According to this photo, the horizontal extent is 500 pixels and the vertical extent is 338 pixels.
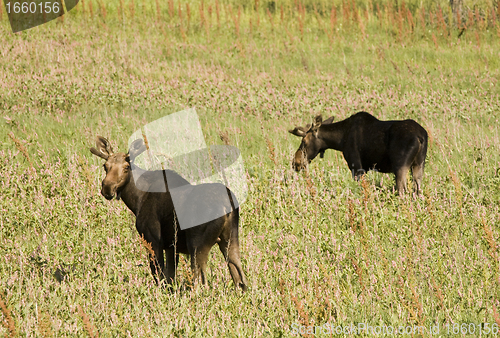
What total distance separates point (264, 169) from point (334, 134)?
1459 mm

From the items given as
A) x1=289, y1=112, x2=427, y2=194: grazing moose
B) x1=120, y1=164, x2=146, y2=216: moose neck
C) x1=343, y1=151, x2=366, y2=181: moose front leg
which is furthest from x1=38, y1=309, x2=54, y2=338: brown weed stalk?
x1=343, y1=151, x2=366, y2=181: moose front leg

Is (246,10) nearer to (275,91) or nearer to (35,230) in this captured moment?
(275,91)

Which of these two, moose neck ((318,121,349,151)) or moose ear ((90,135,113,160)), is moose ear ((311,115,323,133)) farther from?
moose ear ((90,135,113,160))

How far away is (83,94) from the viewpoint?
46.0ft

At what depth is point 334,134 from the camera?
9109 mm

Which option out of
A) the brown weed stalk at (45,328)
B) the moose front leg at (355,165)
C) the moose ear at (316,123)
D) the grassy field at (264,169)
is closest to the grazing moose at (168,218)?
the grassy field at (264,169)

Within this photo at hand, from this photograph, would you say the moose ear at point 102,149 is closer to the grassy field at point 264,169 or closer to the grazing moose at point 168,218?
the grazing moose at point 168,218

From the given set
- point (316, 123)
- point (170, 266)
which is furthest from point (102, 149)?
point (316, 123)

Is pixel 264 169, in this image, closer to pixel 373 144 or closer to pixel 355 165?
pixel 355 165

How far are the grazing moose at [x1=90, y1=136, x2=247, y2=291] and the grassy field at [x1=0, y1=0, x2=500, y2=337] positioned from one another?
277mm

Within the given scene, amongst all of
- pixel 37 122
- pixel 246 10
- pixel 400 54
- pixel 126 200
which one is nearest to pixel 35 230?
pixel 126 200

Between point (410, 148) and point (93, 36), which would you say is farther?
point (93, 36)

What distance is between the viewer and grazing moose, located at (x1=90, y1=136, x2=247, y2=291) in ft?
16.0

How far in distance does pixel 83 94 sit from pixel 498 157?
9.75m
